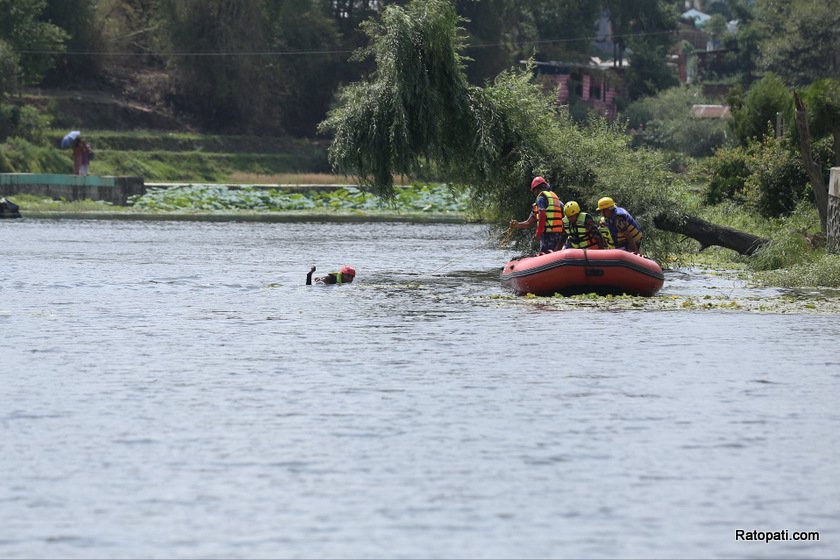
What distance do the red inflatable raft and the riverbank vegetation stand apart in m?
4.77

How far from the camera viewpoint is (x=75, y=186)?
219ft

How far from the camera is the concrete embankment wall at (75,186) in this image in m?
65.4

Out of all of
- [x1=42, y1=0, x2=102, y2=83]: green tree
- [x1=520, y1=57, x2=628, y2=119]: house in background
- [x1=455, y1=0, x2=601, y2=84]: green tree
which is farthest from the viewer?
[x1=520, y1=57, x2=628, y2=119]: house in background

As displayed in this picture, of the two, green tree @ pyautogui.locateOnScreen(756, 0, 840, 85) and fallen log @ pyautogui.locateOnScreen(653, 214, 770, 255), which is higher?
green tree @ pyautogui.locateOnScreen(756, 0, 840, 85)

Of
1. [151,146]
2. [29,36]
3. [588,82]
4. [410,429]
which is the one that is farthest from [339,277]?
[588,82]

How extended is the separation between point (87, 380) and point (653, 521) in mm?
8514

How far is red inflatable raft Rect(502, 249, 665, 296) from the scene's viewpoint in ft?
86.0

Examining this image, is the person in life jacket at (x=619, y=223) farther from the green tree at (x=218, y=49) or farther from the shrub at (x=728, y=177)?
the green tree at (x=218, y=49)

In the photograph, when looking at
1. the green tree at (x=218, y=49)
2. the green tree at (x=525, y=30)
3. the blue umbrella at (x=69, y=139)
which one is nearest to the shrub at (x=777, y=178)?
the blue umbrella at (x=69, y=139)

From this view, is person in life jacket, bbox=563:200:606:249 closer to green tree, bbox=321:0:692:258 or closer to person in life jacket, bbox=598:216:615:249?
person in life jacket, bbox=598:216:615:249

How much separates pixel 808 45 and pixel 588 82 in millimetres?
19529

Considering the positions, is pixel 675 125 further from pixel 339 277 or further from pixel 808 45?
pixel 339 277

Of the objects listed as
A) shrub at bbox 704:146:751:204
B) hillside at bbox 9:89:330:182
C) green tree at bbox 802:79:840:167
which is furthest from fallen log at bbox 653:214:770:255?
hillside at bbox 9:89:330:182

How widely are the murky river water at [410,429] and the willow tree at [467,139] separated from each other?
622 centimetres
